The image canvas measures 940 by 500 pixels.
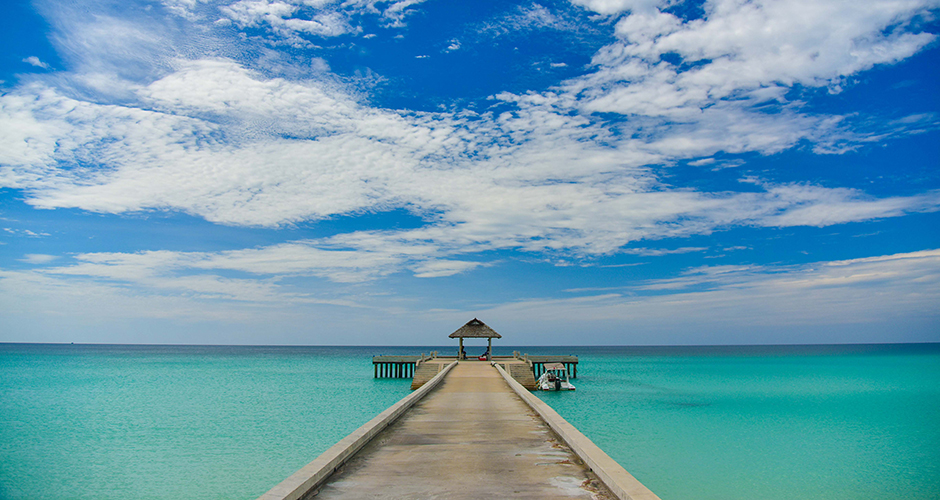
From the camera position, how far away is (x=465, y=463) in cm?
756

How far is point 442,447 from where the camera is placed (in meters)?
8.61

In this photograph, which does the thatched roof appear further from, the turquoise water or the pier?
the pier

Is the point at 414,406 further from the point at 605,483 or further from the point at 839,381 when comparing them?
the point at 839,381

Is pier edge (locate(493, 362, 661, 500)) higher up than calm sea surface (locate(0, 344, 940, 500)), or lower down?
higher up

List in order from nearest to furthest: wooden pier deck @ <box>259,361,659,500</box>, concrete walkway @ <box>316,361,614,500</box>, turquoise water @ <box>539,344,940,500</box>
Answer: wooden pier deck @ <box>259,361,659,500</box>, concrete walkway @ <box>316,361,614,500</box>, turquoise water @ <box>539,344,940,500</box>

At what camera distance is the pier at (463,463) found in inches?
240

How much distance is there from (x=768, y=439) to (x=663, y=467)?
7037mm

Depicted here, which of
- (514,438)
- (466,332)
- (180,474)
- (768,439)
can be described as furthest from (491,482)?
(466,332)

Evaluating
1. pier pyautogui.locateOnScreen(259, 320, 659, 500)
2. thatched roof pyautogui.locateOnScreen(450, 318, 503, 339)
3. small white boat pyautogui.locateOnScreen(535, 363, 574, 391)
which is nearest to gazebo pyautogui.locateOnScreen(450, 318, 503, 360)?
thatched roof pyautogui.locateOnScreen(450, 318, 503, 339)

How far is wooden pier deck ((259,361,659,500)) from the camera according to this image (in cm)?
609

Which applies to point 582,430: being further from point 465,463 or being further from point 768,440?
point 465,463

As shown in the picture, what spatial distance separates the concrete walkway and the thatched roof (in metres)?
24.3

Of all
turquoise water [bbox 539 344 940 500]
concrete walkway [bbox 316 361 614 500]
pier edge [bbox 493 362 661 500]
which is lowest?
turquoise water [bbox 539 344 940 500]

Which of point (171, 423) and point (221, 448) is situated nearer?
point (221, 448)
